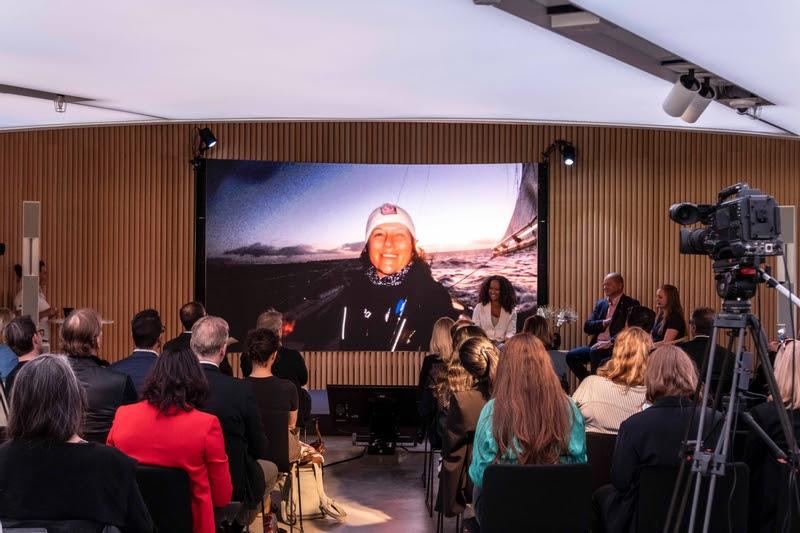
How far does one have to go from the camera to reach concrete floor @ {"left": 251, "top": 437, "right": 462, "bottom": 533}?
20.9 feet

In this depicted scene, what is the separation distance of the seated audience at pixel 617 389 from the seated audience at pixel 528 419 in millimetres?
983

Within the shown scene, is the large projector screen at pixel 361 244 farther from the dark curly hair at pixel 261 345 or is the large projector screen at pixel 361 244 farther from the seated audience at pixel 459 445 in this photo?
the seated audience at pixel 459 445

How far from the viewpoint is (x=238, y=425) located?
15.0ft

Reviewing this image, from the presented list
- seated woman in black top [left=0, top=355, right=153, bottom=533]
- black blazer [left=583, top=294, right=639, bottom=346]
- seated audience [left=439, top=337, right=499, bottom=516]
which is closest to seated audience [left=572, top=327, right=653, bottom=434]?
seated audience [left=439, top=337, right=499, bottom=516]

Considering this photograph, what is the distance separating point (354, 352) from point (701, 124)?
462cm

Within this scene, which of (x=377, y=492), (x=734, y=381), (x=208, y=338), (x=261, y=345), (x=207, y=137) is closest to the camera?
(x=734, y=381)

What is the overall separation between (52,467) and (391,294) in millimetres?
7990

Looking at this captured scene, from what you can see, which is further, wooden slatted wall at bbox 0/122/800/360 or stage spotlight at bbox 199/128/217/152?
wooden slatted wall at bbox 0/122/800/360

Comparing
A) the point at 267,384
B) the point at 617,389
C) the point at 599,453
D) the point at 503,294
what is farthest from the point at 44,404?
the point at 503,294

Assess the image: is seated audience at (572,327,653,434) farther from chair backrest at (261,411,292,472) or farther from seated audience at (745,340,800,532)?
chair backrest at (261,411,292,472)

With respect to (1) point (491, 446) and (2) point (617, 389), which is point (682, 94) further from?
(1) point (491, 446)

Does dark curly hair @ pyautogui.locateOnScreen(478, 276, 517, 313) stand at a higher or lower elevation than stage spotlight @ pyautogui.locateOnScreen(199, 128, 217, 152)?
lower

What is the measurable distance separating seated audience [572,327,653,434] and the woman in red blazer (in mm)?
2075

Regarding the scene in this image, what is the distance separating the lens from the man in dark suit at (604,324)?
978cm
